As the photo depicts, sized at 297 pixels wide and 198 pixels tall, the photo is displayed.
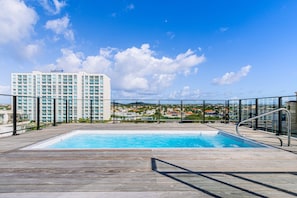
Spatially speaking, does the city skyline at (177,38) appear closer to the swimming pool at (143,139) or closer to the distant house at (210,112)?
the distant house at (210,112)

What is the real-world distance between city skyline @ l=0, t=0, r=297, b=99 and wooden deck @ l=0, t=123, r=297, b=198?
17.0 ft

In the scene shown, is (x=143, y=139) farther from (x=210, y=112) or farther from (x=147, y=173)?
(x=210, y=112)

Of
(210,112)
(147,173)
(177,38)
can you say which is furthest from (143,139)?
(177,38)

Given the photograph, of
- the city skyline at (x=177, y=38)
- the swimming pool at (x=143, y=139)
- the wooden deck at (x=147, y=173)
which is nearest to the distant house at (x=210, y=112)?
the city skyline at (x=177, y=38)

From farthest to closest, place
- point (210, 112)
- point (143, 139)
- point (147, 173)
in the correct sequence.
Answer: point (210, 112), point (143, 139), point (147, 173)

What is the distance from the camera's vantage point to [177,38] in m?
13.1

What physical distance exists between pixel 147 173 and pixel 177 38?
39.0 feet

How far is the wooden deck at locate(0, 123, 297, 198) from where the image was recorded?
1.88 m

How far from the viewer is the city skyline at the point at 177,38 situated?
9414mm

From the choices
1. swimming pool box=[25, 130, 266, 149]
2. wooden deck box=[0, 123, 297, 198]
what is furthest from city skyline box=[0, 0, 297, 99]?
wooden deck box=[0, 123, 297, 198]

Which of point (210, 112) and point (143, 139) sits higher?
point (210, 112)

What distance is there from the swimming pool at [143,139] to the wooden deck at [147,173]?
70.4 inches

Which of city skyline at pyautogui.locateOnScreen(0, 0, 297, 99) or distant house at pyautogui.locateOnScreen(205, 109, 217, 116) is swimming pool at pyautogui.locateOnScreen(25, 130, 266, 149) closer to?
distant house at pyautogui.locateOnScreen(205, 109, 217, 116)

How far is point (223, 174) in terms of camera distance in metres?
2.33
